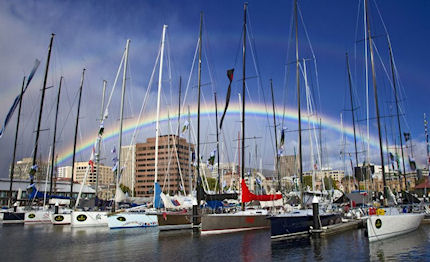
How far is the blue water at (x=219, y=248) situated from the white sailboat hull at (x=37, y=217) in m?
22.6

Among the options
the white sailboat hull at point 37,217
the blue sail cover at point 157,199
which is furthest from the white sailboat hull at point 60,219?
the blue sail cover at point 157,199

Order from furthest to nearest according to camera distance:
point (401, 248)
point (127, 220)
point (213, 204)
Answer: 1. point (127, 220)
2. point (213, 204)
3. point (401, 248)

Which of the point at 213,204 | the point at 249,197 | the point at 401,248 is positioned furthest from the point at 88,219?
the point at 401,248

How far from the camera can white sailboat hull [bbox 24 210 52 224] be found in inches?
1994

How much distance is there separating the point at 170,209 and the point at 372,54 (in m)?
25.9

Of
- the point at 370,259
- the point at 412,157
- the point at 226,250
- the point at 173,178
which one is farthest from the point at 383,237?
the point at 173,178

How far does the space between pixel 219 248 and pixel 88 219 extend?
2342 cm

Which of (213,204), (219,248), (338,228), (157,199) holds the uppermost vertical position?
(157,199)

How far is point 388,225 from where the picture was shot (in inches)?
1030

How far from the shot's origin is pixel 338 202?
39594 mm

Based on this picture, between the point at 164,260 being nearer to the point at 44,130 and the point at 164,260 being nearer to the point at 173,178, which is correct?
the point at 44,130

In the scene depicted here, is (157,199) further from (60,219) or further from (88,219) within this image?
(60,219)

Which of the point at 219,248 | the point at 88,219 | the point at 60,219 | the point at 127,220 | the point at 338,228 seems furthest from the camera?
the point at 60,219

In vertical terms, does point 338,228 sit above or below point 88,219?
below
